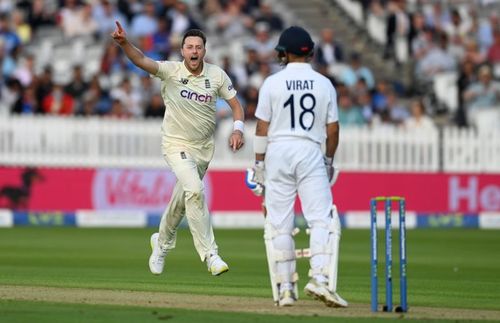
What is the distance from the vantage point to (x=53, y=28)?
83.4 feet

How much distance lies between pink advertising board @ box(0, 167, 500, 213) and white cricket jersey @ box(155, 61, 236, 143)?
1013 centimetres

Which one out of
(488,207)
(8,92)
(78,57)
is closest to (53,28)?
(78,57)

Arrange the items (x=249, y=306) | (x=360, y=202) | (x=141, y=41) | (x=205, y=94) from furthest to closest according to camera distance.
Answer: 1. (x=141, y=41)
2. (x=360, y=202)
3. (x=205, y=94)
4. (x=249, y=306)

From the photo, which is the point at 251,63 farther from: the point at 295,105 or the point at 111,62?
the point at 295,105

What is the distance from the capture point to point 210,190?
73.8 ft

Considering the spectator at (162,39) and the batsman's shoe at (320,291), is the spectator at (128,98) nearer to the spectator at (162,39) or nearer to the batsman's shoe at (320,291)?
the spectator at (162,39)

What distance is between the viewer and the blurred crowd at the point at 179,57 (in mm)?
23578

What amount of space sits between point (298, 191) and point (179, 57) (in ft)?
47.4

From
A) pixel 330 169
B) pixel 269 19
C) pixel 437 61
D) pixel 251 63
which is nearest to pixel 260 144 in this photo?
pixel 330 169

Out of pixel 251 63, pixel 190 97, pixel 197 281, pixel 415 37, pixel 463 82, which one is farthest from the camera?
pixel 415 37

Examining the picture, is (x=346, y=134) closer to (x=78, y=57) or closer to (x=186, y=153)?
(x=78, y=57)

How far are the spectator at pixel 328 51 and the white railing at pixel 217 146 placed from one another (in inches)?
94.3

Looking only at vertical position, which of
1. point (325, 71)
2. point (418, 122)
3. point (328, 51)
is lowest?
point (418, 122)

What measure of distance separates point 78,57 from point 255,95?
3.37 meters
